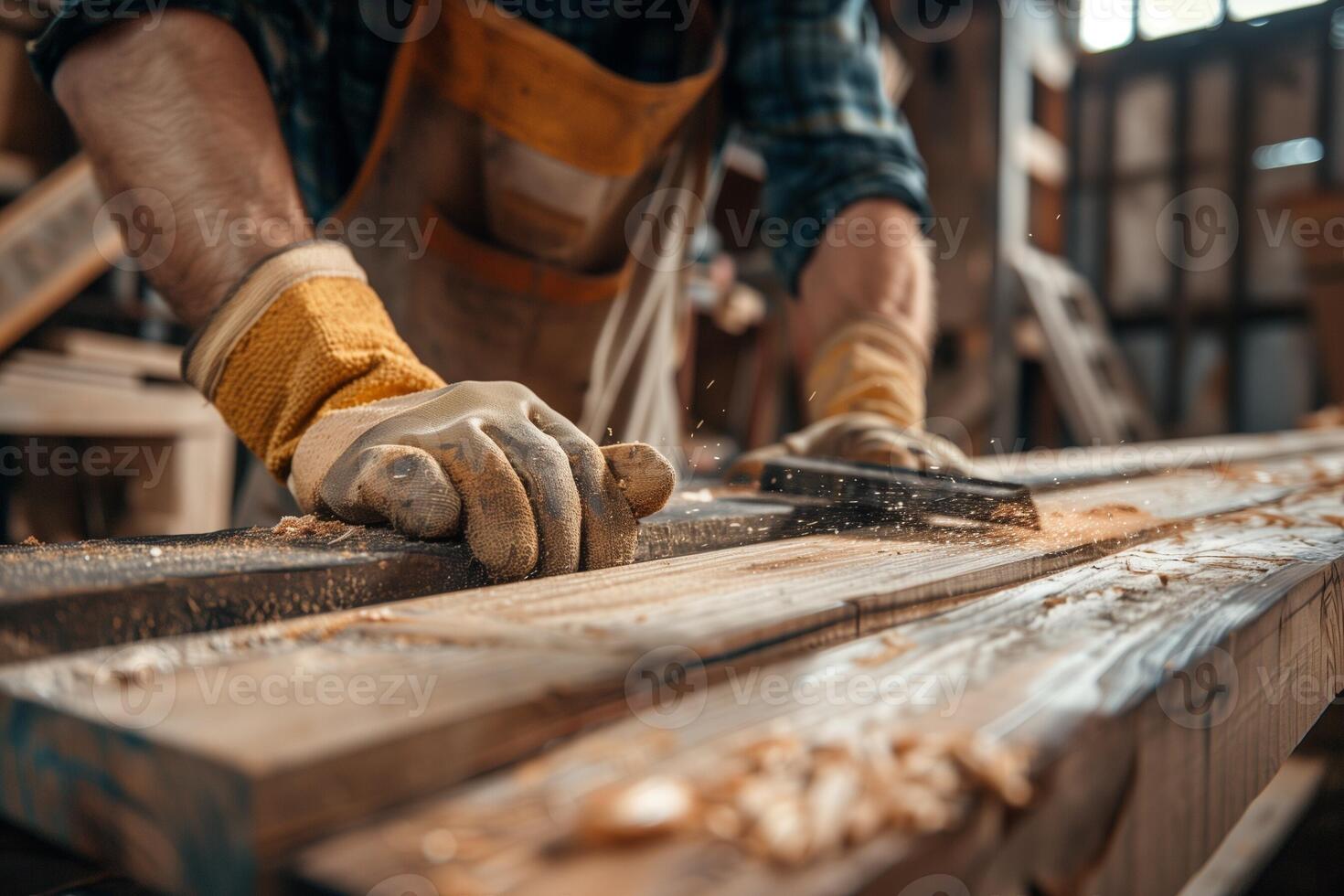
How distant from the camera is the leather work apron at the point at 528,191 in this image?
6.54 ft

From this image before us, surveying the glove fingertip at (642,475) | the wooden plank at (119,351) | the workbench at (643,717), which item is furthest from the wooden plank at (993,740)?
the wooden plank at (119,351)

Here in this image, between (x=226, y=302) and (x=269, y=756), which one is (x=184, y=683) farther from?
(x=226, y=302)

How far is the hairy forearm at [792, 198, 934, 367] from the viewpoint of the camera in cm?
216

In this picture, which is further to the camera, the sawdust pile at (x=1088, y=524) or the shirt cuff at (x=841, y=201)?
the shirt cuff at (x=841, y=201)

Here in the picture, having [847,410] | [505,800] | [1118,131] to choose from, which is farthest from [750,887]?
[1118,131]

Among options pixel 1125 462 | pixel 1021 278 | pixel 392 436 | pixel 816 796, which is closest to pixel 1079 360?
pixel 1021 278

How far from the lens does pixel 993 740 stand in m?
0.46

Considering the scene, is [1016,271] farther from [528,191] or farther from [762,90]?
[528,191]

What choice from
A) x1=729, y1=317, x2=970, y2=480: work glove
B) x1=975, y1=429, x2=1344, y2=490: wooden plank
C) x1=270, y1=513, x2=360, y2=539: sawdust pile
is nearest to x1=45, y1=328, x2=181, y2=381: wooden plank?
x1=729, y1=317, x2=970, y2=480: work glove

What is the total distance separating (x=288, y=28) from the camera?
167 centimetres

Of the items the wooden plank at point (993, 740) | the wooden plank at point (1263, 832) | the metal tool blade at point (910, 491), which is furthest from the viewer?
the wooden plank at point (1263, 832)

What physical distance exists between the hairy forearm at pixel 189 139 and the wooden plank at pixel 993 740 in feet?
3.74

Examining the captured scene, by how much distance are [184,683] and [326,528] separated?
1.58 feet

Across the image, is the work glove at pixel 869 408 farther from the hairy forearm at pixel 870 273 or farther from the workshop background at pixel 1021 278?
the workshop background at pixel 1021 278
